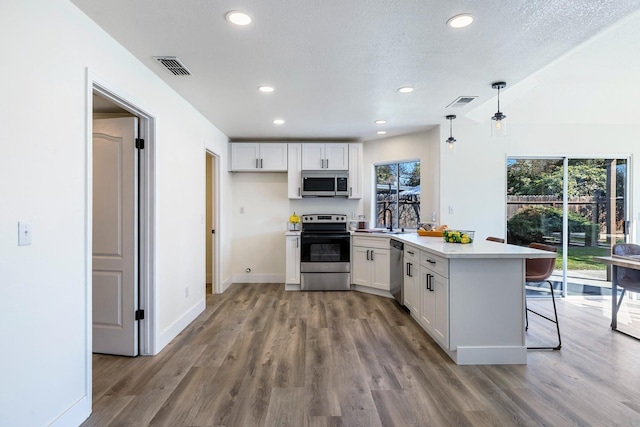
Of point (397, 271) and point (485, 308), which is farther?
point (397, 271)

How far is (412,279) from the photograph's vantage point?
347 centimetres

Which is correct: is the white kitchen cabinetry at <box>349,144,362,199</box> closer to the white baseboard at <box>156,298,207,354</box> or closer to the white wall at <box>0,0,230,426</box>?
the white baseboard at <box>156,298,207,354</box>

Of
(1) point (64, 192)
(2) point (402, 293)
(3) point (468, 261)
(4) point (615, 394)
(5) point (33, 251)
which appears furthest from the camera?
(2) point (402, 293)

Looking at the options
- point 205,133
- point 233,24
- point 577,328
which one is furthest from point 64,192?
point 577,328

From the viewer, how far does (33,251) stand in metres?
1.53

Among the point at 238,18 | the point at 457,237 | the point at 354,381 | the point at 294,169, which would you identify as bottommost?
the point at 354,381

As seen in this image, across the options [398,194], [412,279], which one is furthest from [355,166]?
[412,279]

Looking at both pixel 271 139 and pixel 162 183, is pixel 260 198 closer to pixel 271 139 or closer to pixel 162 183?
pixel 271 139

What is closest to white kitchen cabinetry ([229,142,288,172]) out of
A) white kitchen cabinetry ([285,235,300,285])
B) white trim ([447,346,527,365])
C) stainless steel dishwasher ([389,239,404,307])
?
white kitchen cabinetry ([285,235,300,285])

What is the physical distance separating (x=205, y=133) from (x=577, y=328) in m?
4.65

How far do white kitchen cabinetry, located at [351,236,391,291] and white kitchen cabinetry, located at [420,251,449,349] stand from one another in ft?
4.29

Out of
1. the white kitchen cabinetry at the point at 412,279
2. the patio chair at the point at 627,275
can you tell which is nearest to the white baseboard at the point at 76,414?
the white kitchen cabinetry at the point at 412,279

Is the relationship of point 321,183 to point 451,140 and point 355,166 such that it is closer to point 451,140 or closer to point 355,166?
point 355,166

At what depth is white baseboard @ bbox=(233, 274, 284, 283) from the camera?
17.6ft
